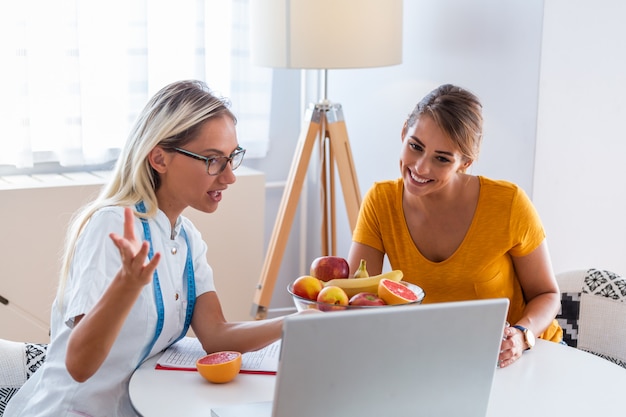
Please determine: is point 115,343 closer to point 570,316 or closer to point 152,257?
point 152,257

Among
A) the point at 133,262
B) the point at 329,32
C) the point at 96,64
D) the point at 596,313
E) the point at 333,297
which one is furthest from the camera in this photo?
the point at 96,64

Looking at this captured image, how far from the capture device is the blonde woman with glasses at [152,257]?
1580 millimetres

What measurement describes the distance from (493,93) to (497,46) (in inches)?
6.0

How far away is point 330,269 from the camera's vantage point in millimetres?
1738

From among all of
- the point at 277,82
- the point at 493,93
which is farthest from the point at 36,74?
the point at 493,93

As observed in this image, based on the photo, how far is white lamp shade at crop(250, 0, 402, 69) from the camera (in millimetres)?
2805

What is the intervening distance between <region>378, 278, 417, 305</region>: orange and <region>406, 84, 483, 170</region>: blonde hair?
21.5 inches

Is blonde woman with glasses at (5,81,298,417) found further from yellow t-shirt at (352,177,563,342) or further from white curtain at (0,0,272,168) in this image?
white curtain at (0,0,272,168)

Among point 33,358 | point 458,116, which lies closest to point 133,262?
point 33,358

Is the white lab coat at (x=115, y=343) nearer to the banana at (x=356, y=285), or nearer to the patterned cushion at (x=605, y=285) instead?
the banana at (x=356, y=285)

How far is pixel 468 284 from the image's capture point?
2.08 metres

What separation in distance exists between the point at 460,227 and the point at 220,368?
0.84m

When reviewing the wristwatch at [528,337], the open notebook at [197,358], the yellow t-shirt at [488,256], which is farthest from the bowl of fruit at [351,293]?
the yellow t-shirt at [488,256]

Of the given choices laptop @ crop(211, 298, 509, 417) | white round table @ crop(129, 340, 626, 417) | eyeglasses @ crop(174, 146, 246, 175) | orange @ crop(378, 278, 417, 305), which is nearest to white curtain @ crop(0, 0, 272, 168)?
eyeglasses @ crop(174, 146, 246, 175)
